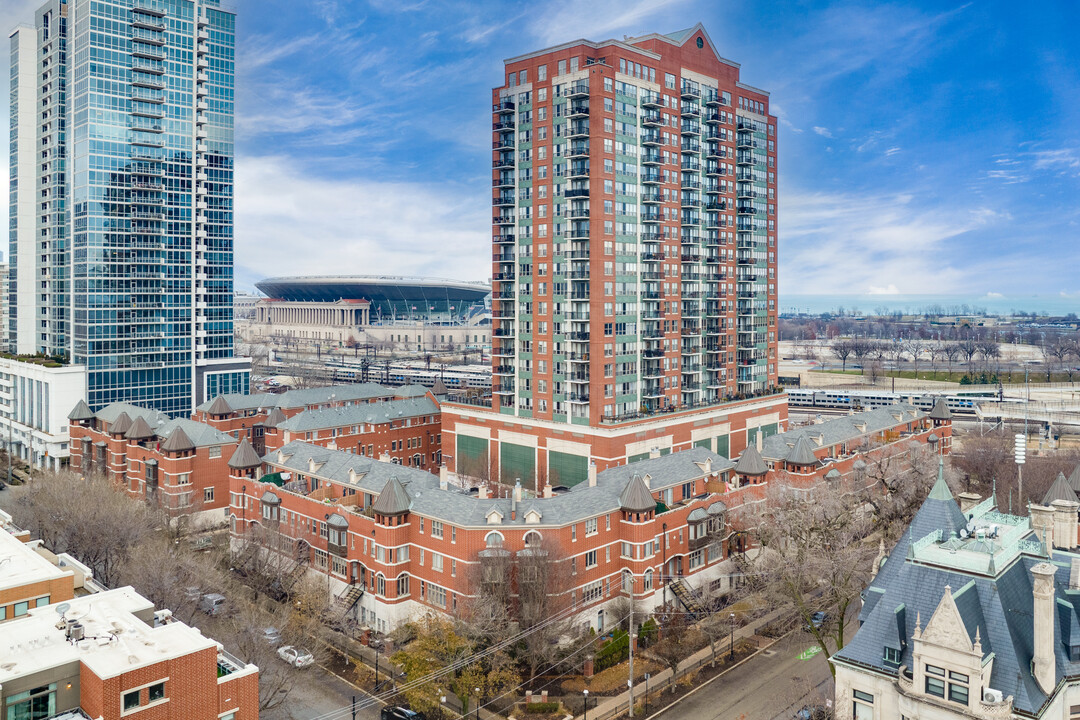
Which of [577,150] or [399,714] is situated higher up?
[577,150]

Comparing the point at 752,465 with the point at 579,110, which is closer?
the point at 752,465

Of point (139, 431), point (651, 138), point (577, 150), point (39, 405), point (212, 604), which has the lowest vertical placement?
point (212, 604)

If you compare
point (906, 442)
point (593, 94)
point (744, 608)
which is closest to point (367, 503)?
point (744, 608)

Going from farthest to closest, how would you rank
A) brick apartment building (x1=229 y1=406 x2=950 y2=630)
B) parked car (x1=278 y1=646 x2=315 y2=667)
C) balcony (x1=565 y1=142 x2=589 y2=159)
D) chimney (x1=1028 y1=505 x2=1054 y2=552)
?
balcony (x1=565 y1=142 x2=589 y2=159) < brick apartment building (x1=229 y1=406 x2=950 y2=630) < parked car (x1=278 y1=646 x2=315 y2=667) < chimney (x1=1028 y1=505 x2=1054 y2=552)

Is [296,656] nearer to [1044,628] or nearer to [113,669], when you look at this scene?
[113,669]

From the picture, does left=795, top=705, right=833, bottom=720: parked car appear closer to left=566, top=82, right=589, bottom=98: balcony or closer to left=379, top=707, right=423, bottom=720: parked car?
left=379, top=707, right=423, bottom=720: parked car

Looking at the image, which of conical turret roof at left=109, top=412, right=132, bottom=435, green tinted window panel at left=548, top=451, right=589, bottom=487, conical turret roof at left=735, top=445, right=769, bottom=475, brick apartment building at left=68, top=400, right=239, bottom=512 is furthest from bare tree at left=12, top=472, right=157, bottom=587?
conical turret roof at left=735, top=445, right=769, bottom=475

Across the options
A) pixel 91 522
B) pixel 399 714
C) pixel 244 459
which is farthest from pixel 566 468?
pixel 91 522

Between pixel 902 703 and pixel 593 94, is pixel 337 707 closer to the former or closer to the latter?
pixel 902 703
